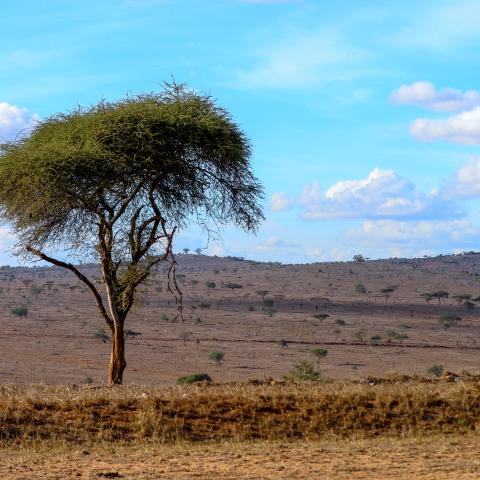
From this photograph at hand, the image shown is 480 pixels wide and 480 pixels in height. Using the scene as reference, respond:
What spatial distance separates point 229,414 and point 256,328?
56532mm

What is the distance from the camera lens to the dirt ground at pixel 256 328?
51781mm

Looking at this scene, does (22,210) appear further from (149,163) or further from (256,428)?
(256,428)

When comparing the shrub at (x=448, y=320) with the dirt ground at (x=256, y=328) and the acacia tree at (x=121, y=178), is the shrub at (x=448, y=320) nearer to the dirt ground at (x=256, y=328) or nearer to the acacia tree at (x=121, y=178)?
the dirt ground at (x=256, y=328)

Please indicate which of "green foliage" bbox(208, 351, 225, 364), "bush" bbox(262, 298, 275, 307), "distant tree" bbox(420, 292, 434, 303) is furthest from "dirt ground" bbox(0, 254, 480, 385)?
"distant tree" bbox(420, 292, 434, 303)

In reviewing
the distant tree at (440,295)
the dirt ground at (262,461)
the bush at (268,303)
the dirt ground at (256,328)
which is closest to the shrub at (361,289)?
the dirt ground at (256,328)

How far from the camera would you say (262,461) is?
1438cm

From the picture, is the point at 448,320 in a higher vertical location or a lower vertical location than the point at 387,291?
lower

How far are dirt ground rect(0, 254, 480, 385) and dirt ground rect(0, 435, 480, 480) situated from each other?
8040 mm

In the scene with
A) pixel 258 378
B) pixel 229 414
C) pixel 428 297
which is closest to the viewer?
pixel 229 414

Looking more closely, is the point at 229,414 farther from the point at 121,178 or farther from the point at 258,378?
the point at 258,378

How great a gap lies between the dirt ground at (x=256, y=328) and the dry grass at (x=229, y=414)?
5.38 meters

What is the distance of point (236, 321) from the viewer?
7806 cm

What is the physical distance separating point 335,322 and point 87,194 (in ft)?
192

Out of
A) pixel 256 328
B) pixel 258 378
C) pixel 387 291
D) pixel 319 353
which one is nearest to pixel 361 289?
pixel 387 291
